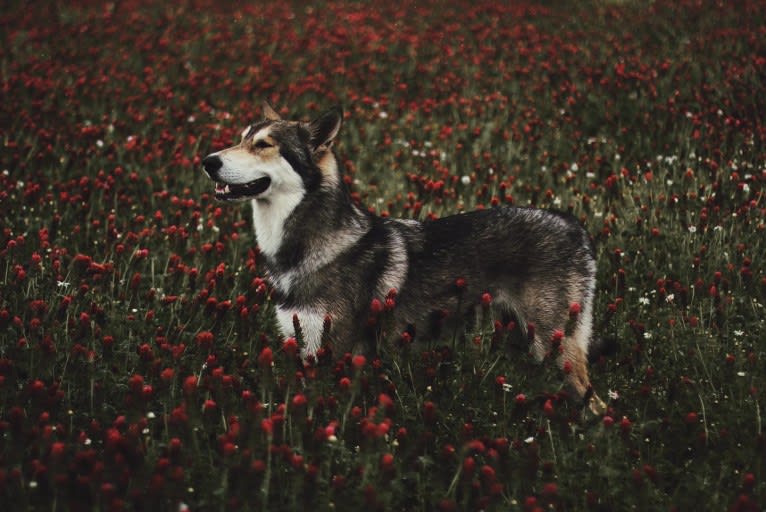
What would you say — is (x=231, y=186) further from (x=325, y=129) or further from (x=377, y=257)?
(x=377, y=257)

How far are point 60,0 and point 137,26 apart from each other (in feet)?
10.1

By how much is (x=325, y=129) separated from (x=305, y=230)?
67cm

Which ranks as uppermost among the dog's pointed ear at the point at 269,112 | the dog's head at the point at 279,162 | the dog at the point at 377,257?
the dog's pointed ear at the point at 269,112

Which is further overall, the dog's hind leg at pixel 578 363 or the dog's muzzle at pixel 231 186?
the dog's muzzle at pixel 231 186

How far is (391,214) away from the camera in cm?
634

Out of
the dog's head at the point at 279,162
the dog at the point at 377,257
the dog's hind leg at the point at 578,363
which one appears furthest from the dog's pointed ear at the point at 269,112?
the dog's hind leg at the point at 578,363

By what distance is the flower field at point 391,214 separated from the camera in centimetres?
285

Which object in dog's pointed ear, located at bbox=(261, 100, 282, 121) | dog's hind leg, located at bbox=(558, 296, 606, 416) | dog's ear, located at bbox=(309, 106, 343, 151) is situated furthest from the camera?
dog's pointed ear, located at bbox=(261, 100, 282, 121)

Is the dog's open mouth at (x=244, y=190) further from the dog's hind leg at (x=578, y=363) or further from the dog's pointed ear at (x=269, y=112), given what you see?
the dog's hind leg at (x=578, y=363)

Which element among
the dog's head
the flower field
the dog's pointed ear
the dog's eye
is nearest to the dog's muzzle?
the dog's head

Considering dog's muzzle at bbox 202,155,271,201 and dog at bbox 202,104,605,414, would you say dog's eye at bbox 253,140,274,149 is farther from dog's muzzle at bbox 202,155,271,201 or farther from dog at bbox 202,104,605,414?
dog's muzzle at bbox 202,155,271,201

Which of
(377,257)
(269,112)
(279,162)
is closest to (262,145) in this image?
(279,162)

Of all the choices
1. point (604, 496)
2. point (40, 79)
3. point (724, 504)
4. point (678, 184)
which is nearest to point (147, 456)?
point (604, 496)

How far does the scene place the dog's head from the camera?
4094mm
